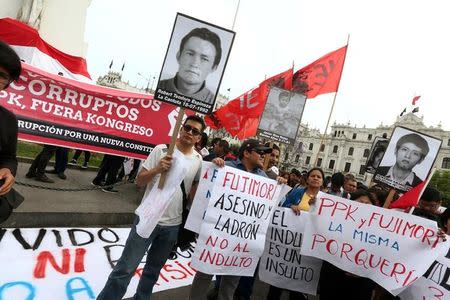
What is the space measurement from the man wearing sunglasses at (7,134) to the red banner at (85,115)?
3.42 m

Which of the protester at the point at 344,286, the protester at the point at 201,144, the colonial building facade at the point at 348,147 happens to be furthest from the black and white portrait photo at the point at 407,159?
the colonial building facade at the point at 348,147

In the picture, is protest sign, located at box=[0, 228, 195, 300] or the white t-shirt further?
protest sign, located at box=[0, 228, 195, 300]

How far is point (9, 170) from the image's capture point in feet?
5.60

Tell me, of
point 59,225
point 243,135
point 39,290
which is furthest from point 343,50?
point 39,290

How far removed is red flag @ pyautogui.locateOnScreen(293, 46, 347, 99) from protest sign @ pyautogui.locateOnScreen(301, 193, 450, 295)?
146 inches

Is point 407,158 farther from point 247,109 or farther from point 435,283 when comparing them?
point 247,109

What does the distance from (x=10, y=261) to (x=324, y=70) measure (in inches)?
234

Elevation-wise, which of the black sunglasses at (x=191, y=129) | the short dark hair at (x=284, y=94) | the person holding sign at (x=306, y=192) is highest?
the short dark hair at (x=284, y=94)

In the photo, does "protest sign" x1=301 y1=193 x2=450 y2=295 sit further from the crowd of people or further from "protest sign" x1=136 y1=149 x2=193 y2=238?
"protest sign" x1=136 y1=149 x2=193 y2=238

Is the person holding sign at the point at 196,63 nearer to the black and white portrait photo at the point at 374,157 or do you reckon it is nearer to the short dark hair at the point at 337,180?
the short dark hair at the point at 337,180

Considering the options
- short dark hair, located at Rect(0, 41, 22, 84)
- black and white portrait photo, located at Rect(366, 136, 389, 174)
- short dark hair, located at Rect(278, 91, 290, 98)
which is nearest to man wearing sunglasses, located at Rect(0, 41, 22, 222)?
short dark hair, located at Rect(0, 41, 22, 84)

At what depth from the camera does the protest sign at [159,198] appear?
2.85 metres

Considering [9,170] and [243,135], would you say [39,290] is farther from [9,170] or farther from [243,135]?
[243,135]

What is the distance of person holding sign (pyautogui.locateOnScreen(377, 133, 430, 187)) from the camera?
4.43 meters
